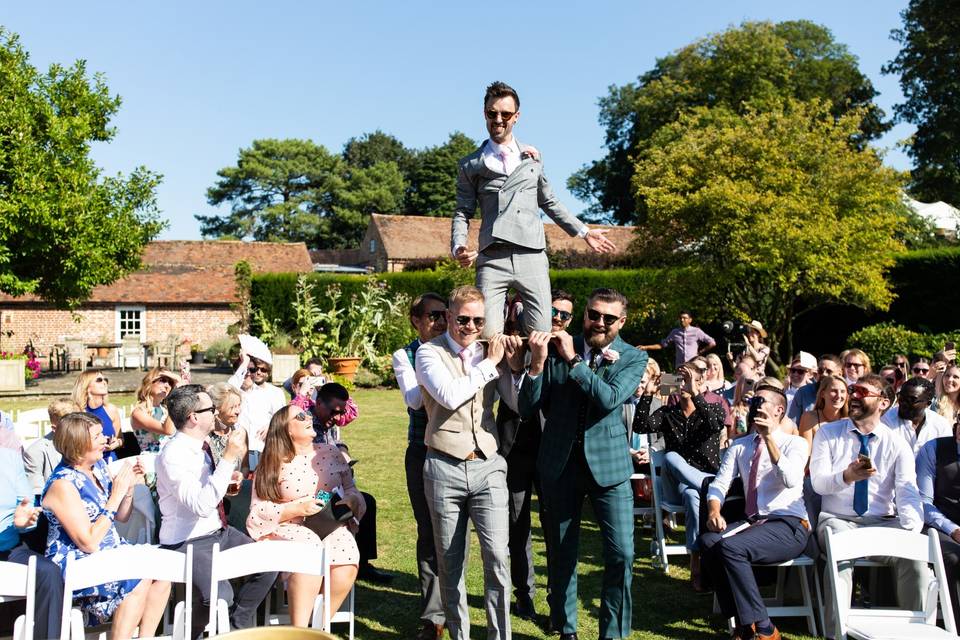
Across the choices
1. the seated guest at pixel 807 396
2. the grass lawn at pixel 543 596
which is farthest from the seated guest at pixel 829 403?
the grass lawn at pixel 543 596

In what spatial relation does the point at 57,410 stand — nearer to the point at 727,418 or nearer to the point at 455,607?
the point at 455,607

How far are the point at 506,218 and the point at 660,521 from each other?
298 centimetres

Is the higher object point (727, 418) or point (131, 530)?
point (727, 418)

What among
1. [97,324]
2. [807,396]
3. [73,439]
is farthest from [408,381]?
[97,324]

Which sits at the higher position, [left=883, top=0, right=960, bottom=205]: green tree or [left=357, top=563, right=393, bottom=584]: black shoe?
[left=883, top=0, right=960, bottom=205]: green tree

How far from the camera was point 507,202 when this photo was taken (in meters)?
4.96

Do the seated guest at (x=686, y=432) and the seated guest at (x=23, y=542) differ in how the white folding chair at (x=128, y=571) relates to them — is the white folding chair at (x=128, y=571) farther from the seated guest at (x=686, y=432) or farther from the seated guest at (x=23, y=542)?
the seated guest at (x=686, y=432)

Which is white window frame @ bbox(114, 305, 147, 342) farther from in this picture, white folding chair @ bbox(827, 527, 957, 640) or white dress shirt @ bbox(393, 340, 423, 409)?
white folding chair @ bbox(827, 527, 957, 640)

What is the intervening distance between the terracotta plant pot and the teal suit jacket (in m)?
15.5

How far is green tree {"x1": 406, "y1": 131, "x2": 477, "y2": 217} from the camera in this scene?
2368 inches

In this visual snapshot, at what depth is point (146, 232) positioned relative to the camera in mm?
21781

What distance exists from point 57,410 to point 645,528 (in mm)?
5279

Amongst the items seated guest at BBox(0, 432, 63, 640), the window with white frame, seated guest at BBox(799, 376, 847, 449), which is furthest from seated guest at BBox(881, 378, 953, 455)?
the window with white frame

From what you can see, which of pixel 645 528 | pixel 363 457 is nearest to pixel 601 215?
pixel 363 457
